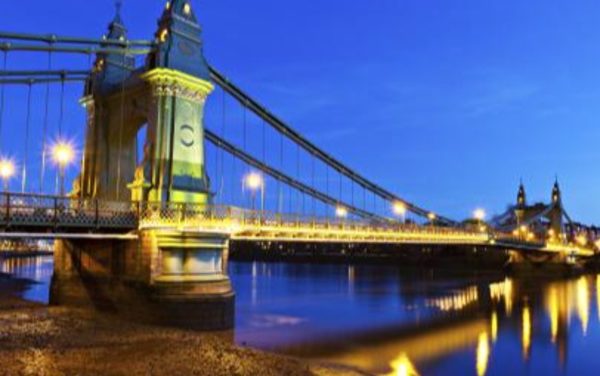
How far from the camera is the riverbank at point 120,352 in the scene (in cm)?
1889

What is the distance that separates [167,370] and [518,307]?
1509 inches

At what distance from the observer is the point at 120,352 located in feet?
69.4

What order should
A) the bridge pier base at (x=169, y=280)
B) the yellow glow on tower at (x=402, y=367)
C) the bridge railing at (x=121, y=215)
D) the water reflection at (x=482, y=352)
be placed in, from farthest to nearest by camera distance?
the bridge pier base at (x=169, y=280)
the water reflection at (x=482, y=352)
the bridge railing at (x=121, y=215)
the yellow glow on tower at (x=402, y=367)

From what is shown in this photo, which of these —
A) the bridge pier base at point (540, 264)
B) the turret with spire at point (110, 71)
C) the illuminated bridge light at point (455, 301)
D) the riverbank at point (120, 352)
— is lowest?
the illuminated bridge light at point (455, 301)

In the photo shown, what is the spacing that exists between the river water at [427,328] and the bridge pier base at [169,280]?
8.72 feet

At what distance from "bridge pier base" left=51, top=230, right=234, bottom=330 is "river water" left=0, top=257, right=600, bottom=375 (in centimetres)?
266

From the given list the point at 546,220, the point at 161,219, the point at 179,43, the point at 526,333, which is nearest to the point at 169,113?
the point at 179,43

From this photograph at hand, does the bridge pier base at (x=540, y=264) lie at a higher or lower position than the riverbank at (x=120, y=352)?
higher

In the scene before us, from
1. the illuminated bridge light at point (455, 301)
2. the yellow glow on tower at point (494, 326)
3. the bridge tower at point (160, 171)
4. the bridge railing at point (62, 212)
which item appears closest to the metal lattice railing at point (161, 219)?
the bridge railing at point (62, 212)


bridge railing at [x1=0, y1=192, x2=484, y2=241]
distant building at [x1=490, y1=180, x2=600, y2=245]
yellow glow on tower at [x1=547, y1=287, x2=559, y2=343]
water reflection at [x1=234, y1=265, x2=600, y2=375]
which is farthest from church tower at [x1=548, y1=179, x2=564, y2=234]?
bridge railing at [x1=0, y1=192, x2=484, y2=241]

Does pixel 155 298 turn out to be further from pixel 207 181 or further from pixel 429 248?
pixel 429 248

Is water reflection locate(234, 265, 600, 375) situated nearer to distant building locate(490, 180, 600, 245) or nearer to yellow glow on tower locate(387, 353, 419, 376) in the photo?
yellow glow on tower locate(387, 353, 419, 376)

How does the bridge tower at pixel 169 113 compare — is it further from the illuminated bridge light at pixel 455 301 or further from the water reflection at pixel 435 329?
the illuminated bridge light at pixel 455 301

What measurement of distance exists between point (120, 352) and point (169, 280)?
21.8 ft
